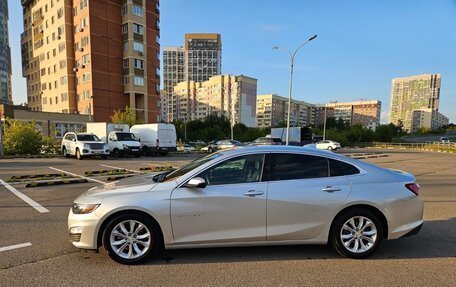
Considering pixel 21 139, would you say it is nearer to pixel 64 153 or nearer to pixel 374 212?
pixel 64 153

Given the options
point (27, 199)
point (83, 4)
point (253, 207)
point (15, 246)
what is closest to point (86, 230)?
point (15, 246)

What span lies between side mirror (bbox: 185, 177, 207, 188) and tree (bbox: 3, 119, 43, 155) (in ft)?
75.7

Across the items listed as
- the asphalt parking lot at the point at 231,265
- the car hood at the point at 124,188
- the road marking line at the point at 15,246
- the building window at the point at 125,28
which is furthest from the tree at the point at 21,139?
the building window at the point at 125,28

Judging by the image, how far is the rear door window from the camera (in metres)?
4.08

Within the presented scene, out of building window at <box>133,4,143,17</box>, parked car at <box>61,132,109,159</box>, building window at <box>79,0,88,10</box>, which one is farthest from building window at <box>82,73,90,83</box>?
parked car at <box>61,132,109,159</box>

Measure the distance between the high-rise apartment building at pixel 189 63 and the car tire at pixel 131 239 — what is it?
111809mm

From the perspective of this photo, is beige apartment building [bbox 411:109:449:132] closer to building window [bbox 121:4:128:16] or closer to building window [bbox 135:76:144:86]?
building window [bbox 135:76:144:86]

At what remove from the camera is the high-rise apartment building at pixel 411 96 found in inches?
4589

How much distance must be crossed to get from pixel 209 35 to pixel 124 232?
11877 centimetres

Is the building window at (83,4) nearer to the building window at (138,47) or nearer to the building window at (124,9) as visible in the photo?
the building window at (124,9)

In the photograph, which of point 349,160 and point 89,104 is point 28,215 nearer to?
point 349,160

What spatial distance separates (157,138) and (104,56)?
3077 cm

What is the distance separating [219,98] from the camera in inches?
3861

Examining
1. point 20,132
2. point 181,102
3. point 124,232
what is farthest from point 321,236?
point 181,102
